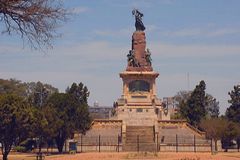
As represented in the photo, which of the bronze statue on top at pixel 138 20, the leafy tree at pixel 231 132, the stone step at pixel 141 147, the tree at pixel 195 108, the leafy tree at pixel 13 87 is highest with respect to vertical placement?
the bronze statue on top at pixel 138 20

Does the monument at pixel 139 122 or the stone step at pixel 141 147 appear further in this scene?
the monument at pixel 139 122

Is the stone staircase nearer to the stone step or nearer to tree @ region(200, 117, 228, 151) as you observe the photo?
the stone step

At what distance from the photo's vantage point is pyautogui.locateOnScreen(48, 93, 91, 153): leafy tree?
5484cm

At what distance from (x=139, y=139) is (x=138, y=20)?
27.2 metres

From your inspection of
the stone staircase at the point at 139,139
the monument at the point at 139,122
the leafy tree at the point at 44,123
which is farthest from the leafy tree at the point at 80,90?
the leafy tree at the point at 44,123

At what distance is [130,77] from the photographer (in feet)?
236

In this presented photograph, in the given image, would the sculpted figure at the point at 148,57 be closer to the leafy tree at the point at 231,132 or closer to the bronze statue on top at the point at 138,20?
the bronze statue on top at the point at 138,20

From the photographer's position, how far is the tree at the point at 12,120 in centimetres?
3803

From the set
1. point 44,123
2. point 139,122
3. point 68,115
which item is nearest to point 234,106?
point 139,122

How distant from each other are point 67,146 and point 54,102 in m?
9.82

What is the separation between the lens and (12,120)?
38.8 metres

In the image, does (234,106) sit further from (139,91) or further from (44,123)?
(44,123)

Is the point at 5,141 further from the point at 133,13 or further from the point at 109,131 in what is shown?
the point at 133,13

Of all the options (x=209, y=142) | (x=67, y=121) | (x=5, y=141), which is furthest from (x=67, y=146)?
(x=5, y=141)
